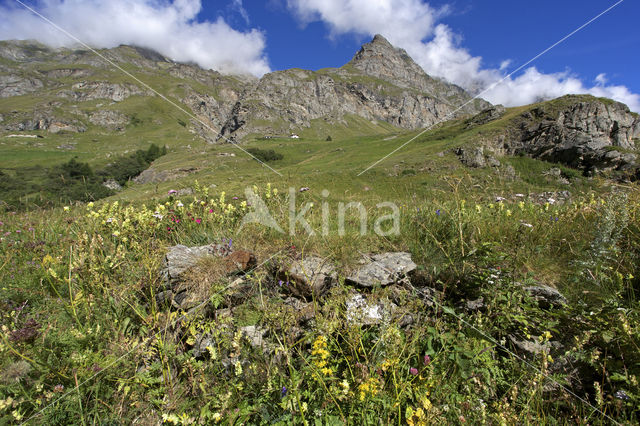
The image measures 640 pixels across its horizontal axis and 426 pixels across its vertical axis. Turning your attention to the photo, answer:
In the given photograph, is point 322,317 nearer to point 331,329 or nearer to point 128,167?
point 331,329

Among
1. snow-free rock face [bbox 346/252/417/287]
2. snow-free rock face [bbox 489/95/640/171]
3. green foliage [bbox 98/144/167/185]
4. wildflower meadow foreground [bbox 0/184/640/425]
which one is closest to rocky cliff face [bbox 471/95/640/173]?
snow-free rock face [bbox 489/95/640/171]

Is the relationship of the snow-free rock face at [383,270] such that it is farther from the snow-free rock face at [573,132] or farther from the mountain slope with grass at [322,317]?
the snow-free rock face at [573,132]

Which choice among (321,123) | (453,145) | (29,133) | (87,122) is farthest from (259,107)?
(453,145)

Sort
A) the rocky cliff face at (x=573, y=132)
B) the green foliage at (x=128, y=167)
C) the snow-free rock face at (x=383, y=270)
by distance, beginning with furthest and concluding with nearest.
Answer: the green foliage at (x=128, y=167) → the rocky cliff face at (x=573, y=132) → the snow-free rock face at (x=383, y=270)

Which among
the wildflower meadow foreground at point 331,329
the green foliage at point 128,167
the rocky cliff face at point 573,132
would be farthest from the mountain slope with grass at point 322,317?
the green foliage at point 128,167

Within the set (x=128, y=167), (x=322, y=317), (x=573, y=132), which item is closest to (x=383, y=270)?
(x=322, y=317)

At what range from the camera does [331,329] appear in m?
2.44

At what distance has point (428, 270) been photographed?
132 inches

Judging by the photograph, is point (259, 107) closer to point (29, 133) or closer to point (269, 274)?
point (29, 133)

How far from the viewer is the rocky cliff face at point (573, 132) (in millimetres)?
19578

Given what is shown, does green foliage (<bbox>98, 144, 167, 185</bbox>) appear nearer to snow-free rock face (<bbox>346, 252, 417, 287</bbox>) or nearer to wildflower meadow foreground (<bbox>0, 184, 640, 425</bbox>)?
wildflower meadow foreground (<bbox>0, 184, 640, 425</bbox>)

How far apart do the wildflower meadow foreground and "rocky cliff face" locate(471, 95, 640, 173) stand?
21.1 meters

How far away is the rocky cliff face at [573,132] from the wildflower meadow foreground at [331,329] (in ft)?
69.2

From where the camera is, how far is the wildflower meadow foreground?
207cm
